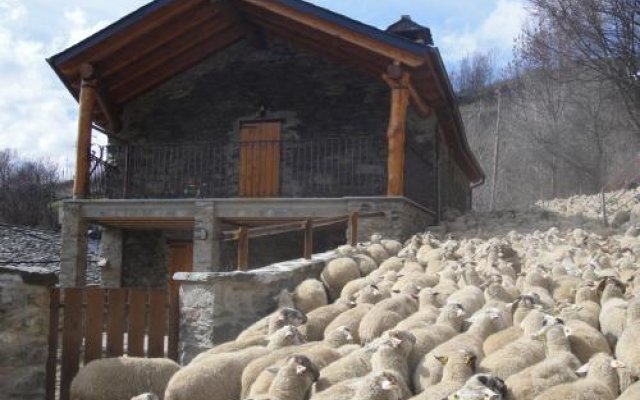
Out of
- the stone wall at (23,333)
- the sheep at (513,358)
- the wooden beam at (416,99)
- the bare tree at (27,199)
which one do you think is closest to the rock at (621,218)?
the wooden beam at (416,99)

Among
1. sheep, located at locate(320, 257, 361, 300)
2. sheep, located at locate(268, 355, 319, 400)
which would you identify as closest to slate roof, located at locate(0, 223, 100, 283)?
sheep, located at locate(320, 257, 361, 300)

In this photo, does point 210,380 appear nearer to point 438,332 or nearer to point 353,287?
point 438,332

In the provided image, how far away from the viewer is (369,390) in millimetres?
3568

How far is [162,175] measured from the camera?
15.1 meters

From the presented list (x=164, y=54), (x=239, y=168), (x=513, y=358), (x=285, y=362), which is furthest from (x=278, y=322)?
(x=164, y=54)

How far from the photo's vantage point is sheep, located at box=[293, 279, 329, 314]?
694 cm

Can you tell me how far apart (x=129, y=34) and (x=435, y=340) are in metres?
10.6

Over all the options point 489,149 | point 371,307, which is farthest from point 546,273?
point 489,149

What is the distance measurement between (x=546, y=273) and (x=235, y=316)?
3.38 metres

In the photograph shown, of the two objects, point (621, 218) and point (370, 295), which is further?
point (621, 218)

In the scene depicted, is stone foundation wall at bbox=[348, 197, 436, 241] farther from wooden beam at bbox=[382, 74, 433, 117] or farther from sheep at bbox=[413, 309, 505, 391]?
sheep at bbox=[413, 309, 505, 391]

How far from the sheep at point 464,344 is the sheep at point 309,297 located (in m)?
2.07

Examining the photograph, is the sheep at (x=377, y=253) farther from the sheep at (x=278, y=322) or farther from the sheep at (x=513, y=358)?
the sheep at (x=513, y=358)

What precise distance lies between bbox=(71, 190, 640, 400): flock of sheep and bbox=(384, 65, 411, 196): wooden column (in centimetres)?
316
